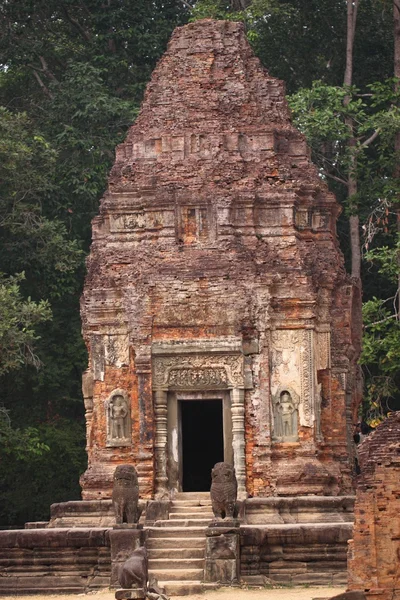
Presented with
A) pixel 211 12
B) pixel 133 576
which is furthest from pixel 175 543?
pixel 211 12

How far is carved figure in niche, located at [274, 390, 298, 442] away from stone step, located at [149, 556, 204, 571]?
2.90 m

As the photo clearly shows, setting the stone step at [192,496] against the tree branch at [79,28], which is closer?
the stone step at [192,496]

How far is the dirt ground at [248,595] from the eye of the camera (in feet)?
61.0

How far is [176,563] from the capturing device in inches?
790

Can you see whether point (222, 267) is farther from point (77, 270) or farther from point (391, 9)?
point (391, 9)

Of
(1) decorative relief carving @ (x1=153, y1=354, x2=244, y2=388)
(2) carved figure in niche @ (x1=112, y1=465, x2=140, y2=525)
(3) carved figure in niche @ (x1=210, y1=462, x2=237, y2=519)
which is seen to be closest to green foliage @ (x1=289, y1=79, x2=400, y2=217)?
(1) decorative relief carving @ (x1=153, y1=354, x2=244, y2=388)

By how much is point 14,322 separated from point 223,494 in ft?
27.6

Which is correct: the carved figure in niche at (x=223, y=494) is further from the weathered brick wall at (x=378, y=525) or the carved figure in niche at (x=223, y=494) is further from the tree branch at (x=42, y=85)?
A: the tree branch at (x=42, y=85)

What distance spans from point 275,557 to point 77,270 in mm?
13080

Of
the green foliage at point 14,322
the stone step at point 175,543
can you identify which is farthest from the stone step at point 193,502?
the green foliage at point 14,322

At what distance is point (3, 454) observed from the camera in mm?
29625

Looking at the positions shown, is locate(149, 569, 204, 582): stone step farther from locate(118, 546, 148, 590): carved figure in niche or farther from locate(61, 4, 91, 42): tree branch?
locate(61, 4, 91, 42): tree branch

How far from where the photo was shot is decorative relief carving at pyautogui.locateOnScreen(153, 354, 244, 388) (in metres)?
22.3

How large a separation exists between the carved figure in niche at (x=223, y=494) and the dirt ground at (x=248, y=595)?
1061mm
